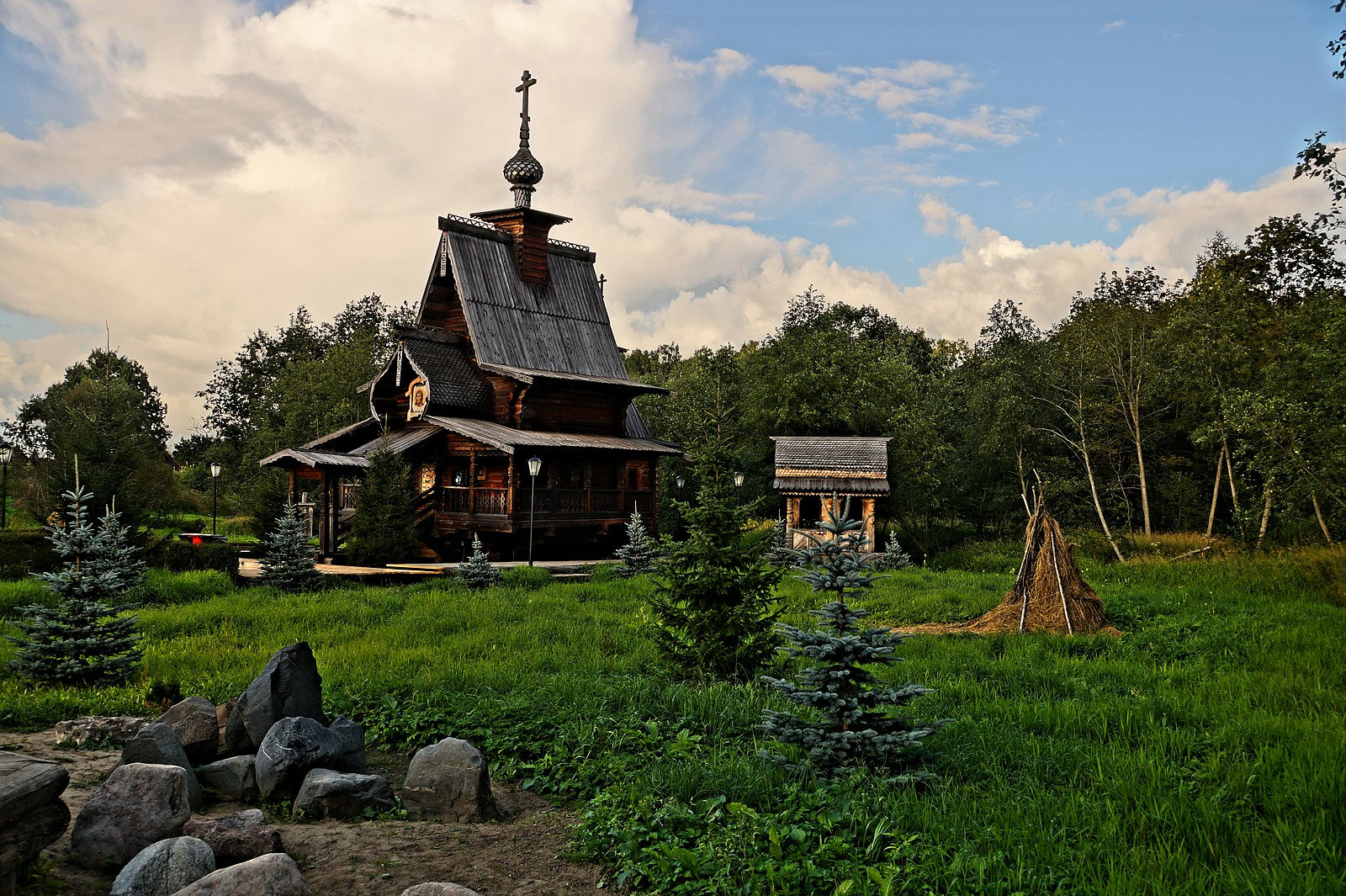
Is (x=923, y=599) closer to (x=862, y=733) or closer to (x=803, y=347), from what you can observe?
(x=862, y=733)

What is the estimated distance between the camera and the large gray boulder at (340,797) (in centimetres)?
599

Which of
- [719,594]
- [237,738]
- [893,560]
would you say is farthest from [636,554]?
[237,738]

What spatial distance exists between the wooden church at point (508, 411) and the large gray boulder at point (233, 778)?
16.4m

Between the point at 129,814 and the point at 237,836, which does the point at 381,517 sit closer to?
the point at 129,814

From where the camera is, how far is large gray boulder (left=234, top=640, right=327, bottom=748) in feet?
23.4

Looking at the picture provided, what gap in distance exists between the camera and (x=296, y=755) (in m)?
6.39

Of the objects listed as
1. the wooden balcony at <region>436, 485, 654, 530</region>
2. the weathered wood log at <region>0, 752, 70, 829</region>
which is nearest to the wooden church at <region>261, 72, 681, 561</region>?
the wooden balcony at <region>436, 485, 654, 530</region>

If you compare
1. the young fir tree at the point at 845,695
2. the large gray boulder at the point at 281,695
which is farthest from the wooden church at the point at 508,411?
the young fir tree at the point at 845,695

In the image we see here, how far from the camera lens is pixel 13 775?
4.42 m

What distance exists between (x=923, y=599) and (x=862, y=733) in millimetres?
10081

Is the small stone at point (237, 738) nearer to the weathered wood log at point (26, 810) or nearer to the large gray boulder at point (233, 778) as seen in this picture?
the large gray boulder at point (233, 778)

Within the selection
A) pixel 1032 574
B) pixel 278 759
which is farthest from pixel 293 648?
pixel 1032 574

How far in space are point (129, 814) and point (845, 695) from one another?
15.6ft

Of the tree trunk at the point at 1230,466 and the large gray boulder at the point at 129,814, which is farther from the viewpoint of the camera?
the tree trunk at the point at 1230,466
